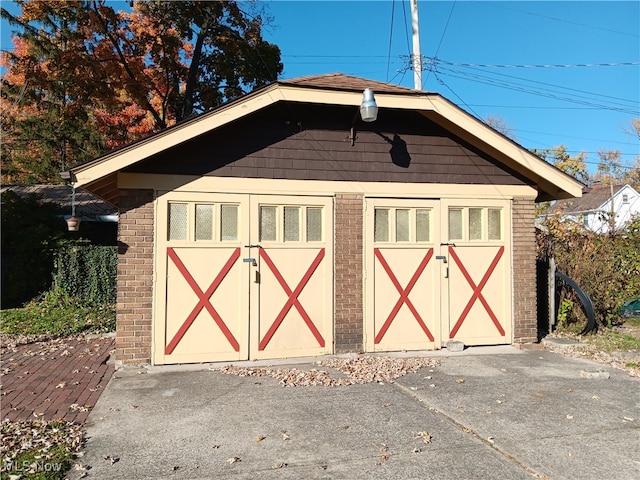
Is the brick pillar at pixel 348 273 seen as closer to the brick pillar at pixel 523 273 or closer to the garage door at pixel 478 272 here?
the garage door at pixel 478 272

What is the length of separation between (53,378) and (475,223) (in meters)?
6.86

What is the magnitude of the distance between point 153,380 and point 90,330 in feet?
15.5

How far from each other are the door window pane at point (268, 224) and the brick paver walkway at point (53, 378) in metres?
2.90

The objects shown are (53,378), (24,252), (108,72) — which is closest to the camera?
(53,378)

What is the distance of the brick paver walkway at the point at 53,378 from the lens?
511 centimetres

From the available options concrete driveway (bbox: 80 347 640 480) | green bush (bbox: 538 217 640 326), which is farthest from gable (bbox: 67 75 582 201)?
concrete driveway (bbox: 80 347 640 480)

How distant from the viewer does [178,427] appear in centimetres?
464

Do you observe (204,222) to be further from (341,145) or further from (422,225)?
(422,225)

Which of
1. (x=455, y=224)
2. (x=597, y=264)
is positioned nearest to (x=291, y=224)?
(x=455, y=224)

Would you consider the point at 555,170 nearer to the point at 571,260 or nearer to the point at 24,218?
the point at 571,260

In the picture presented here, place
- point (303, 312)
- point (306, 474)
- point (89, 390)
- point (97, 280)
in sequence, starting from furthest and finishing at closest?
point (97, 280) < point (303, 312) < point (89, 390) < point (306, 474)

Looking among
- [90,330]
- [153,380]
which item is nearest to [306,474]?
[153,380]

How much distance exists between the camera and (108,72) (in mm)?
17266

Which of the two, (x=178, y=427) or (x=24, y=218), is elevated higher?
(x=24, y=218)
